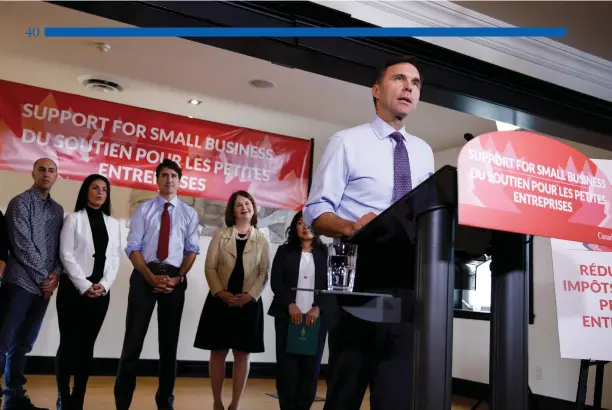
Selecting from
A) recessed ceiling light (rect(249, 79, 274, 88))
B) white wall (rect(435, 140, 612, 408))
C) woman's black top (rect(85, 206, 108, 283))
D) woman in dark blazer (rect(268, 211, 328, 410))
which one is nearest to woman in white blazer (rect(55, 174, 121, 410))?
woman's black top (rect(85, 206, 108, 283))

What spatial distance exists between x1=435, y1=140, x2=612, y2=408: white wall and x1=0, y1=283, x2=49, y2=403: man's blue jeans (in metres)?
3.22

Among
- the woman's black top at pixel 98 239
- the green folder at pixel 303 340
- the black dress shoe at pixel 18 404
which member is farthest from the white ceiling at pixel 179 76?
the black dress shoe at pixel 18 404

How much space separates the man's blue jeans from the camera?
124 inches

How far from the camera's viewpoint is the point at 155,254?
349 cm

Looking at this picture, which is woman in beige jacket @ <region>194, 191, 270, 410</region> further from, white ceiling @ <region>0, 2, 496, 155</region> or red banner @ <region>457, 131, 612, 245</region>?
red banner @ <region>457, 131, 612, 245</region>

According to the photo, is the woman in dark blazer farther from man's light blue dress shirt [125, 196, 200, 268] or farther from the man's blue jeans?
the man's blue jeans

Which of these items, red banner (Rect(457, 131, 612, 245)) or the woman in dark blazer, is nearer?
red banner (Rect(457, 131, 612, 245))

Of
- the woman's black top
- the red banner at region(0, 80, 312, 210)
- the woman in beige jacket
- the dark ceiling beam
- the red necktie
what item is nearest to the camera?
the dark ceiling beam

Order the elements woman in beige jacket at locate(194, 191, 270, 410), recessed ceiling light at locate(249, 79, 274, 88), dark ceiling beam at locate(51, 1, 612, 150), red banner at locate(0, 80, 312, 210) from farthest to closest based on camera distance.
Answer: recessed ceiling light at locate(249, 79, 274, 88), red banner at locate(0, 80, 312, 210), woman in beige jacket at locate(194, 191, 270, 410), dark ceiling beam at locate(51, 1, 612, 150)

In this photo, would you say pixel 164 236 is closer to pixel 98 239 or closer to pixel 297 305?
pixel 98 239

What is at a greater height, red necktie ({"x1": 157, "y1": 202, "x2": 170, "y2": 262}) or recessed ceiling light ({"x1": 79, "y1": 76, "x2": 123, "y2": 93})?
recessed ceiling light ({"x1": 79, "y1": 76, "x2": 123, "y2": 93})

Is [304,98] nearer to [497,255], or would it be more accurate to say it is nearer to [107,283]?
[107,283]

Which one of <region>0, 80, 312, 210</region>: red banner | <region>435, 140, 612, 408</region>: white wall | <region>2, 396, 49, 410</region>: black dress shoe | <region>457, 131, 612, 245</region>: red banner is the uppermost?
<region>0, 80, 312, 210</region>: red banner

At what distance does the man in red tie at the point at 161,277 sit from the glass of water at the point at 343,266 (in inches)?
95.9
